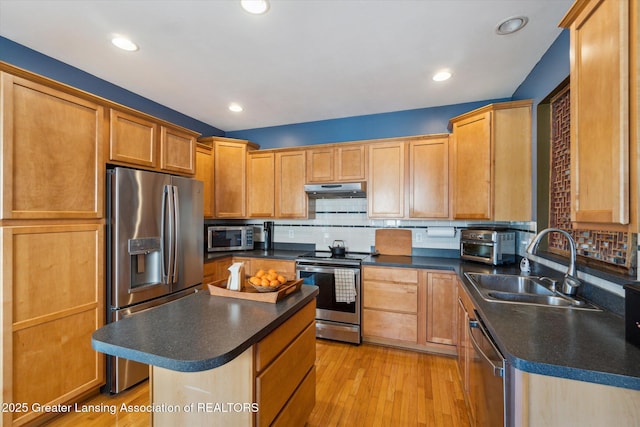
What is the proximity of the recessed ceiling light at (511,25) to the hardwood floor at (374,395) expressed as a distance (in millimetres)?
2688

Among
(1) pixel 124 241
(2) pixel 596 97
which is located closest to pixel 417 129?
(2) pixel 596 97

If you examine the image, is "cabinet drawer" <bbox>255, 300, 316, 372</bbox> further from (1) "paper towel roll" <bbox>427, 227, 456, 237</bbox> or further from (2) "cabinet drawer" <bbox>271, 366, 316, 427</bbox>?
(1) "paper towel roll" <bbox>427, 227, 456, 237</bbox>

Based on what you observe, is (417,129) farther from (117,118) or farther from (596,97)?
(117,118)

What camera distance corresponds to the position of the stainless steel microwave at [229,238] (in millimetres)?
3512

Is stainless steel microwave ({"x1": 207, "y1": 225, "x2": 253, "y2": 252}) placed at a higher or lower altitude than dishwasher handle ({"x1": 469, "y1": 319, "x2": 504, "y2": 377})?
higher

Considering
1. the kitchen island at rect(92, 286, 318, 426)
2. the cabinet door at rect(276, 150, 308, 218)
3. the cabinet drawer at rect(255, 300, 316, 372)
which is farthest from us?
the cabinet door at rect(276, 150, 308, 218)

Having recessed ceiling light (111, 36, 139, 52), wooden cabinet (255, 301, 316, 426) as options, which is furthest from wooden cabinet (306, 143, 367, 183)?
recessed ceiling light (111, 36, 139, 52)

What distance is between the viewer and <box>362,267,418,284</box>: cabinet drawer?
9.16 feet

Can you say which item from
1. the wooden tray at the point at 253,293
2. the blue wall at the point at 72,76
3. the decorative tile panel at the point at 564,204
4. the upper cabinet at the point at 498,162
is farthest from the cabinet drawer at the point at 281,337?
the blue wall at the point at 72,76

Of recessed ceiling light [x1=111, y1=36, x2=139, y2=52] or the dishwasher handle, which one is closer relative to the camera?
the dishwasher handle

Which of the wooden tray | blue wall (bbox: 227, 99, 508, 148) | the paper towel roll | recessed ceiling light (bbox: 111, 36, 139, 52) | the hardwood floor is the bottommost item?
the hardwood floor

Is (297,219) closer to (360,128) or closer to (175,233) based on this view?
(360,128)

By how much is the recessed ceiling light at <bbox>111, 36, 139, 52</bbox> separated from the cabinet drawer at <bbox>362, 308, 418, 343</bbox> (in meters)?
3.13

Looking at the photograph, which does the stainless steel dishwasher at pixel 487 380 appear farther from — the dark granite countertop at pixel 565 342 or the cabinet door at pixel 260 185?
the cabinet door at pixel 260 185
